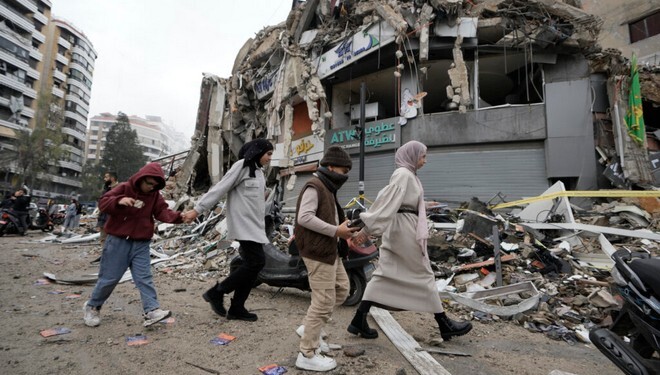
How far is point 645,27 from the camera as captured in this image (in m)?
17.0

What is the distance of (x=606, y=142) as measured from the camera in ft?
33.3

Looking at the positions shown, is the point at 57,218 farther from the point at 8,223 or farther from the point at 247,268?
the point at 247,268

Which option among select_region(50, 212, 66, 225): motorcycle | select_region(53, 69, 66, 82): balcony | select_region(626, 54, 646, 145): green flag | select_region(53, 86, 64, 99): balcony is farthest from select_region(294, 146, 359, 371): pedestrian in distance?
select_region(53, 69, 66, 82): balcony

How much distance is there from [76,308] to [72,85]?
60520 mm

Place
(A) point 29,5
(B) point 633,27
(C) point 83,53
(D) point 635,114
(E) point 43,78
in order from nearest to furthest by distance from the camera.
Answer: (D) point 635,114 → (B) point 633,27 → (A) point 29,5 → (E) point 43,78 → (C) point 83,53

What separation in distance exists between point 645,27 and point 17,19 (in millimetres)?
56673

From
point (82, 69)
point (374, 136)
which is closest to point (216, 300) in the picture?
point (374, 136)

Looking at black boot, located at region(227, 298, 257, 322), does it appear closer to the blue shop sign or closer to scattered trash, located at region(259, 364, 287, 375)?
scattered trash, located at region(259, 364, 287, 375)

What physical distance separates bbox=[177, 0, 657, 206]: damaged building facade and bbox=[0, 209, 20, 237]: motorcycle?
8.82 meters

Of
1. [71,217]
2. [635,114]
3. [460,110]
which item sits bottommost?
[71,217]

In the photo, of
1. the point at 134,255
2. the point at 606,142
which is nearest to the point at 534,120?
the point at 606,142

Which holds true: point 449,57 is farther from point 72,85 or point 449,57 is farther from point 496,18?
point 72,85

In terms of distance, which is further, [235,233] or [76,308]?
[76,308]

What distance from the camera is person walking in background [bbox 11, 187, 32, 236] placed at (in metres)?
10.8
